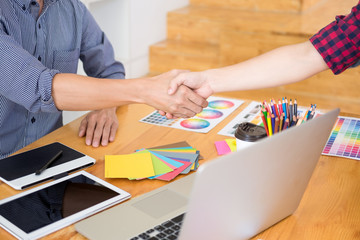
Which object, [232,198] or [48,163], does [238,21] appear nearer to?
[48,163]

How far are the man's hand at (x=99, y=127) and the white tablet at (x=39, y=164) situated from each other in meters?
0.09

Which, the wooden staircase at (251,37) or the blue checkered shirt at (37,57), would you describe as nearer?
the blue checkered shirt at (37,57)

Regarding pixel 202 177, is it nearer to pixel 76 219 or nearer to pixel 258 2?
pixel 76 219

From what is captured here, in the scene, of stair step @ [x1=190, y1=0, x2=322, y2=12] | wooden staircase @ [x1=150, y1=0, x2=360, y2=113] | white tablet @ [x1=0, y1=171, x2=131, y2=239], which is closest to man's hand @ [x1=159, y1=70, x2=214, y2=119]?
white tablet @ [x1=0, y1=171, x2=131, y2=239]

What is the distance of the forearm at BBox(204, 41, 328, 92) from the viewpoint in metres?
1.30

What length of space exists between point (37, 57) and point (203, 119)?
0.58 meters

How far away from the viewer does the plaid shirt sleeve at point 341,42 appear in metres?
1.21

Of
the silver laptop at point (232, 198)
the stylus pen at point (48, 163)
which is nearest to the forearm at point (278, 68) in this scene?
the silver laptop at point (232, 198)

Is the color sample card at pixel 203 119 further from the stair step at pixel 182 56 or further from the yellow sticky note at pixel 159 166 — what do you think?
the stair step at pixel 182 56

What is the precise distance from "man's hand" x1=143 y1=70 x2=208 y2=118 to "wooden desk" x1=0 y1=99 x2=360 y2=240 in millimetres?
67

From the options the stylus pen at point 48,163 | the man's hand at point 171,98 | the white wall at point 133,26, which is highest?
the man's hand at point 171,98

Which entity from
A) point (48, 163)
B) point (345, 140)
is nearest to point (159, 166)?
point (48, 163)

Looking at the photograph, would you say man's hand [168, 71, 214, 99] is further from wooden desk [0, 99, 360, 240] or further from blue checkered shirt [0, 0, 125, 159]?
blue checkered shirt [0, 0, 125, 159]

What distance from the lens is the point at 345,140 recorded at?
4.32 feet
